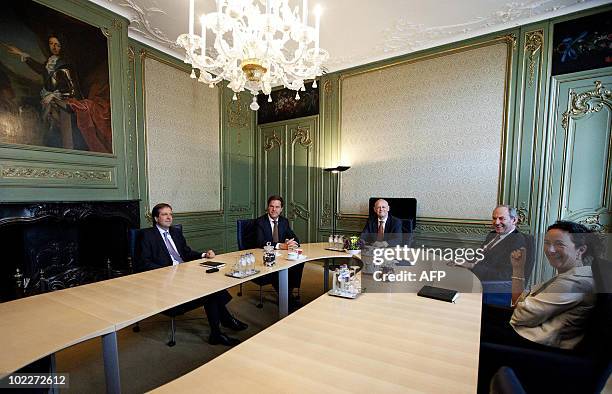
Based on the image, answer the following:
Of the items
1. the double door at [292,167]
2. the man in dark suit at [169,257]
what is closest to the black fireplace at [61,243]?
the man in dark suit at [169,257]

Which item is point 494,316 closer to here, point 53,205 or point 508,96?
point 508,96

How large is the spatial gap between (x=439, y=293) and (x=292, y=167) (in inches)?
163

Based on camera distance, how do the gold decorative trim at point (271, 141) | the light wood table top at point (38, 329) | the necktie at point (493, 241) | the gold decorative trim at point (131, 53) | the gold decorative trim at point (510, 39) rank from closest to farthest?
the light wood table top at point (38, 329), the necktie at point (493, 241), the gold decorative trim at point (510, 39), the gold decorative trim at point (131, 53), the gold decorative trim at point (271, 141)

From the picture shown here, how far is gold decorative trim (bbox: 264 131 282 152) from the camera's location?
221 inches

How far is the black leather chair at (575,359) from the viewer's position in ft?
3.56

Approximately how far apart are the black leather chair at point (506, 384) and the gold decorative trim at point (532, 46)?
4.32 meters

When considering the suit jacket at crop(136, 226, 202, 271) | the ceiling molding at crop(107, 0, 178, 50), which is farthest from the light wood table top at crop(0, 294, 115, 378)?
the ceiling molding at crop(107, 0, 178, 50)

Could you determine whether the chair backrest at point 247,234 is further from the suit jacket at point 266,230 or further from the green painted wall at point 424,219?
the green painted wall at point 424,219

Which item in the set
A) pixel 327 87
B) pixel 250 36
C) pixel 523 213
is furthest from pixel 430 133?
pixel 250 36

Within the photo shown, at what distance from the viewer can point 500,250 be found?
2.36 metres

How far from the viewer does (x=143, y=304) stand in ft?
4.91

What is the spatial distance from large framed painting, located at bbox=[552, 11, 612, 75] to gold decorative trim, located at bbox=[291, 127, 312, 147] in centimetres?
366

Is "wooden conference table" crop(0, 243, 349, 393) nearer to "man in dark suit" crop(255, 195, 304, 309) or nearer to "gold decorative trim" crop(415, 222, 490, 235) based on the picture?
"man in dark suit" crop(255, 195, 304, 309)

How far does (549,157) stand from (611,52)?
1.31 metres
